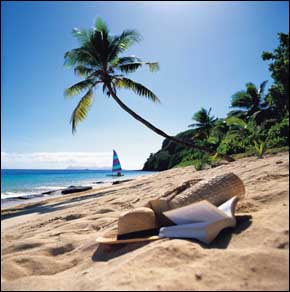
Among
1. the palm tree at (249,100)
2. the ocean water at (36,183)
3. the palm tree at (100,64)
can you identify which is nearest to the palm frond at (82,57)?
the palm tree at (100,64)

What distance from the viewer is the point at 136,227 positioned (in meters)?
2.77

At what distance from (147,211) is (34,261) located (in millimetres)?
1190

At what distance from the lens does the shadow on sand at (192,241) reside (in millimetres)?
2225

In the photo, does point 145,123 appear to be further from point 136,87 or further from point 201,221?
point 201,221

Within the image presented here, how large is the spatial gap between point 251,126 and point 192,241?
3.20 meters

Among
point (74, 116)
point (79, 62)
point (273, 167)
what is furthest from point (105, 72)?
point (273, 167)

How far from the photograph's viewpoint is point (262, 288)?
159 cm

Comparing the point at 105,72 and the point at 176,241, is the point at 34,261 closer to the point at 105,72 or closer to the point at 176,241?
the point at 176,241

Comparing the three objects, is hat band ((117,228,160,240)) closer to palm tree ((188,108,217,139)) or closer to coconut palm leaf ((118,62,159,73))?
coconut palm leaf ((118,62,159,73))

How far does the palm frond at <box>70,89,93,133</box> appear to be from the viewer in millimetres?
12548

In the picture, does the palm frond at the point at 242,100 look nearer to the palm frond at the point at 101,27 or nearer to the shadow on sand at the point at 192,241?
the palm frond at the point at 101,27

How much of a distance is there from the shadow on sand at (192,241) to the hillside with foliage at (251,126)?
813mm

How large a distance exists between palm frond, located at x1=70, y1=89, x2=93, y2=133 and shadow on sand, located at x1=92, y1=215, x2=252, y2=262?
1040cm

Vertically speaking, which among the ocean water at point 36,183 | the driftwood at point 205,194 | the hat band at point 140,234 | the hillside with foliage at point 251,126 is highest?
the hillside with foliage at point 251,126
